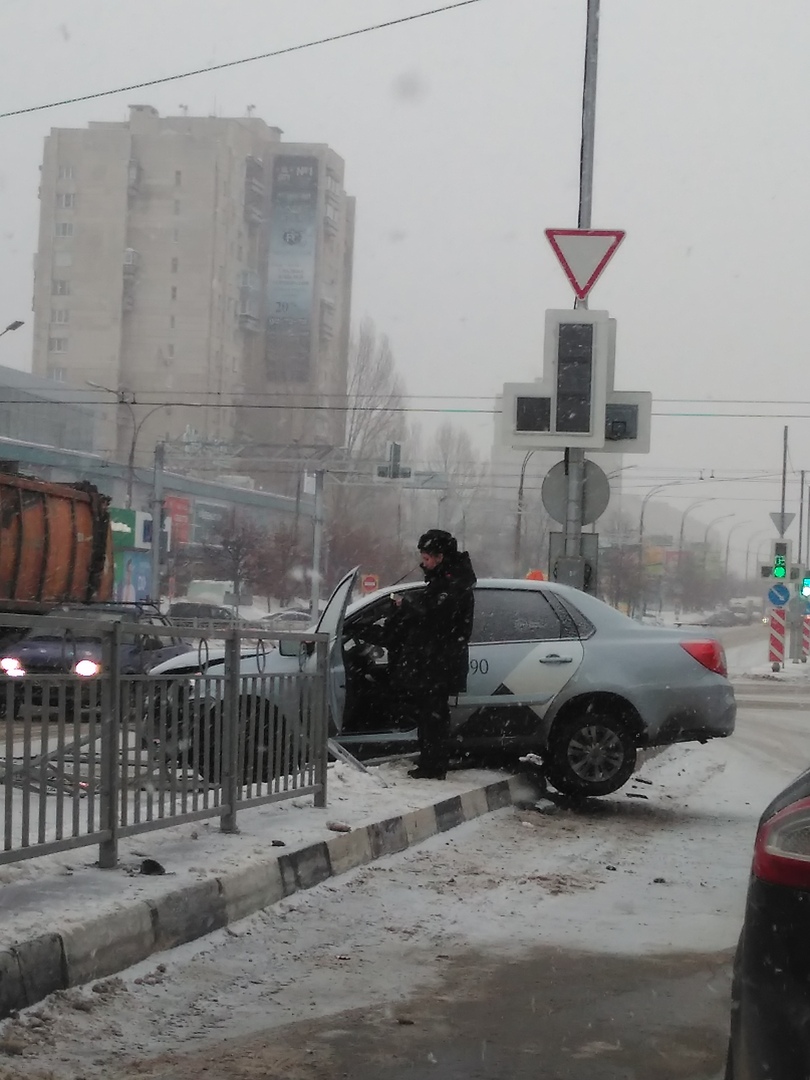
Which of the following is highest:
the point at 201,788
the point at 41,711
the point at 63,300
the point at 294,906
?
the point at 63,300

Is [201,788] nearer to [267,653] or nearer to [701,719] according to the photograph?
[267,653]

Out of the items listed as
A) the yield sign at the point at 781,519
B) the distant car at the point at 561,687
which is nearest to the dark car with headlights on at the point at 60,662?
the distant car at the point at 561,687

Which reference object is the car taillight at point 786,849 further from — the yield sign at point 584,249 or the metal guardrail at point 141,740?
the yield sign at point 584,249

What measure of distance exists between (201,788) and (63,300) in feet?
347

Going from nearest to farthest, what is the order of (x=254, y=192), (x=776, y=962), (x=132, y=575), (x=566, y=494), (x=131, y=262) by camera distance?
(x=776, y=962) < (x=566, y=494) < (x=132, y=575) < (x=131, y=262) < (x=254, y=192)

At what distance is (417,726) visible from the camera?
10062 mm

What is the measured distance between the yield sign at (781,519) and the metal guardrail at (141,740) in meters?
30.0

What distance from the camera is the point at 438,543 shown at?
9.49 metres

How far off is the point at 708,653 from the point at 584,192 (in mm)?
6319

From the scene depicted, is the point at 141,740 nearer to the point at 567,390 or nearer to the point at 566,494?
the point at 567,390

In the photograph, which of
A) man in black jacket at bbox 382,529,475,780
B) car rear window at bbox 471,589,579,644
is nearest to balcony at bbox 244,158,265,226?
car rear window at bbox 471,589,579,644

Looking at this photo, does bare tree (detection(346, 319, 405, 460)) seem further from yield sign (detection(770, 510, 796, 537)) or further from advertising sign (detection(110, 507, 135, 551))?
yield sign (detection(770, 510, 796, 537))

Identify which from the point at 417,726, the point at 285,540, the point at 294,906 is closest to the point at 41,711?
the point at 294,906

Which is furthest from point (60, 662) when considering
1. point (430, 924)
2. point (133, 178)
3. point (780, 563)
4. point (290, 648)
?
point (133, 178)
